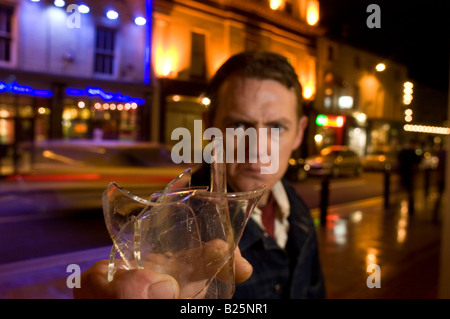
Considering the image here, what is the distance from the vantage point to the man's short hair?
2.90 ft

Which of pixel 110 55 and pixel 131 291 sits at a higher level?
pixel 110 55

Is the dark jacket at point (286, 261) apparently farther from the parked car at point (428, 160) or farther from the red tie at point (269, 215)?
the parked car at point (428, 160)

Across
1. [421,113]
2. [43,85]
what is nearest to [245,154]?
[421,113]

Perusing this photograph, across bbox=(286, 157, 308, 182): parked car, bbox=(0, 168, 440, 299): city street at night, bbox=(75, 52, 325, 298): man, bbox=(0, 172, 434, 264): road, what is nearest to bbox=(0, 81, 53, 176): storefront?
bbox=(0, 172, 434, 264): road

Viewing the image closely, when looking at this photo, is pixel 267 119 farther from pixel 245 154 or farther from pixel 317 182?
pixel 317 182

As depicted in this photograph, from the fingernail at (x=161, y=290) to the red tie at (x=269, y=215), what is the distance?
904 mm

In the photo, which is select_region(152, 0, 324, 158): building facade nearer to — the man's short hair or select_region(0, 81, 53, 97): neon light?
the man's short hair

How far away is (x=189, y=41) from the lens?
951 cm

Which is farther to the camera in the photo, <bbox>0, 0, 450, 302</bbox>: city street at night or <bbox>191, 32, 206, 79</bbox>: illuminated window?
<bbox>191, 32, 206, 79</bbox>: illuminated window

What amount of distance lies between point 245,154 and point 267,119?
0.12m

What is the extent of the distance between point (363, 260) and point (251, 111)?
4.20m

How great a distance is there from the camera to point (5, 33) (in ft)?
31.7

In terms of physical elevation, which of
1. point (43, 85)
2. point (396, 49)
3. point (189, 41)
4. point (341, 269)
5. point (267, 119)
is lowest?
point (341, 269)

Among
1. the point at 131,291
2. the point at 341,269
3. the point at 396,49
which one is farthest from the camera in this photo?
the point at 341,269
